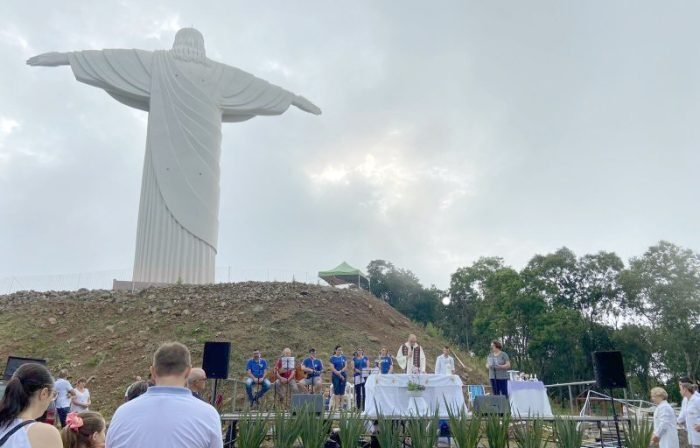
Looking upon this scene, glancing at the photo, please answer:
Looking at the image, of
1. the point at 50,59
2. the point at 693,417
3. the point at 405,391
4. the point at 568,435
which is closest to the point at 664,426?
the point at 693,417

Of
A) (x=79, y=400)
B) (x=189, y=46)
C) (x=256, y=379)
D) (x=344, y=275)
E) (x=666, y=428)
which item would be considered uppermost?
(x=189, y=46)

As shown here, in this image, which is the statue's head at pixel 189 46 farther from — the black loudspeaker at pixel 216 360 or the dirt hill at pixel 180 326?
the black loudspeaker at pixel 216 360

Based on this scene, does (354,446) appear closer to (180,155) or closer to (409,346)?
(409,346)

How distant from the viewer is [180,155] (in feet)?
67.0

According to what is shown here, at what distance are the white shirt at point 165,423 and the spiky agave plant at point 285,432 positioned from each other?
3.28 m

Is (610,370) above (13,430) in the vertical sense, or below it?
above

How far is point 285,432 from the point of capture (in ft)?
17.9

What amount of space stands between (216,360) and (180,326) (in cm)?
893

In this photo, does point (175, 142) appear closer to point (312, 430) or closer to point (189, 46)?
point (189, 46)

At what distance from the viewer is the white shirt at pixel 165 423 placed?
88.6 inches

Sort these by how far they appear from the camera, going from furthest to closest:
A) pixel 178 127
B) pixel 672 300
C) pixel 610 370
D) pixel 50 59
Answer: pixel 672 300
pixel 178 127
pixel 50 59
pixel 610 370

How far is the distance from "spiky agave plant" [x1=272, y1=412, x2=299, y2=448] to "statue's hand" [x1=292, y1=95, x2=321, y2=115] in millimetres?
18231

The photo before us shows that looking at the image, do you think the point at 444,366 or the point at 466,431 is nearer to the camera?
the point at 466,431

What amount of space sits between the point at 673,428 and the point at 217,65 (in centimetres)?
2029
